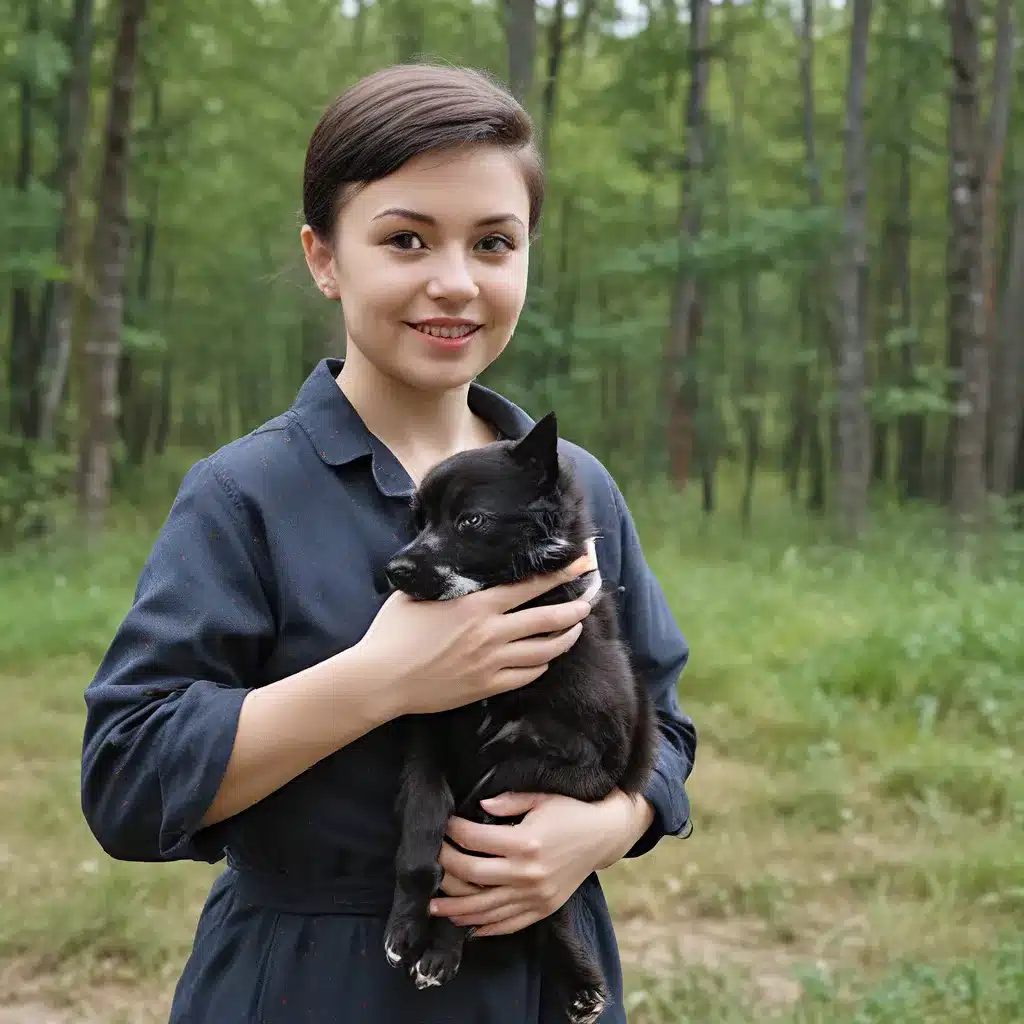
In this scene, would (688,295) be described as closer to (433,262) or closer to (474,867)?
(433,262)

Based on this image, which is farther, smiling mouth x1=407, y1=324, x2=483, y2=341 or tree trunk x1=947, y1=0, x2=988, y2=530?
tree trunk x1=947, y1=0, x2=988, y2=530

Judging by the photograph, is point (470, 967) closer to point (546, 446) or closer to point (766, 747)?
point (546, 446)

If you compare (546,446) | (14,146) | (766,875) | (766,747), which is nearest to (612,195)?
(14,146)

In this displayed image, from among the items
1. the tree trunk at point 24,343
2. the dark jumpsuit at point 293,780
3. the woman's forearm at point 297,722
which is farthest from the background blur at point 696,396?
the woman's forearm at point 297,722

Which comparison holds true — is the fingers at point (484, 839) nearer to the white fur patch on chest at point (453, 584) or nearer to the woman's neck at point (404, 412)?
the white fur patch on chest at point (453, 584)

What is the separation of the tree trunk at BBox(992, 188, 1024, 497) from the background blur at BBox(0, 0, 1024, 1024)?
0.12 metres

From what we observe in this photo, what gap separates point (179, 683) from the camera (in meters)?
1.74

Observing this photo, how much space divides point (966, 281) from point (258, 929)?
14309 millimetres

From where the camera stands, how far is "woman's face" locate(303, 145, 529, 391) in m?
1.89

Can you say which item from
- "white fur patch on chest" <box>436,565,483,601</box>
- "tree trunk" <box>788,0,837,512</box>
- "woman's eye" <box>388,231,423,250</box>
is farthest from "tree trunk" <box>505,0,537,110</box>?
"white fur patch on chest" <box>436,565,483,601</box>

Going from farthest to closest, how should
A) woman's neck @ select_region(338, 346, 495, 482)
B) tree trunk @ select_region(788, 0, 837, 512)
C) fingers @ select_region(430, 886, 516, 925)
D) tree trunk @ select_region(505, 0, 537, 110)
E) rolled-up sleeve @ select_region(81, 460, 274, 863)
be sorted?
tree trunk @ select_region(788, 0, 837, 512) → tree trunk @ select_region(505, 0, 537, 110) → woman's neck @ select_region(338, 346, 495, 482) → fingers @ select_region(430, 886, 516, 925) → rolled-up sleeve @ select_region(81, 460, 274, 863)

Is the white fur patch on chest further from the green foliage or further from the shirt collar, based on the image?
the green foliage

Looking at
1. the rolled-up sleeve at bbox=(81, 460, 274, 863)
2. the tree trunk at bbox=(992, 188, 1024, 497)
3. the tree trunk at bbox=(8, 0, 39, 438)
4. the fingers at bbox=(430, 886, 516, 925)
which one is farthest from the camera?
the tree trunk at bbox=(992, 188, 1024, 497)

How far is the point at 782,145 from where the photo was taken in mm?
26688
